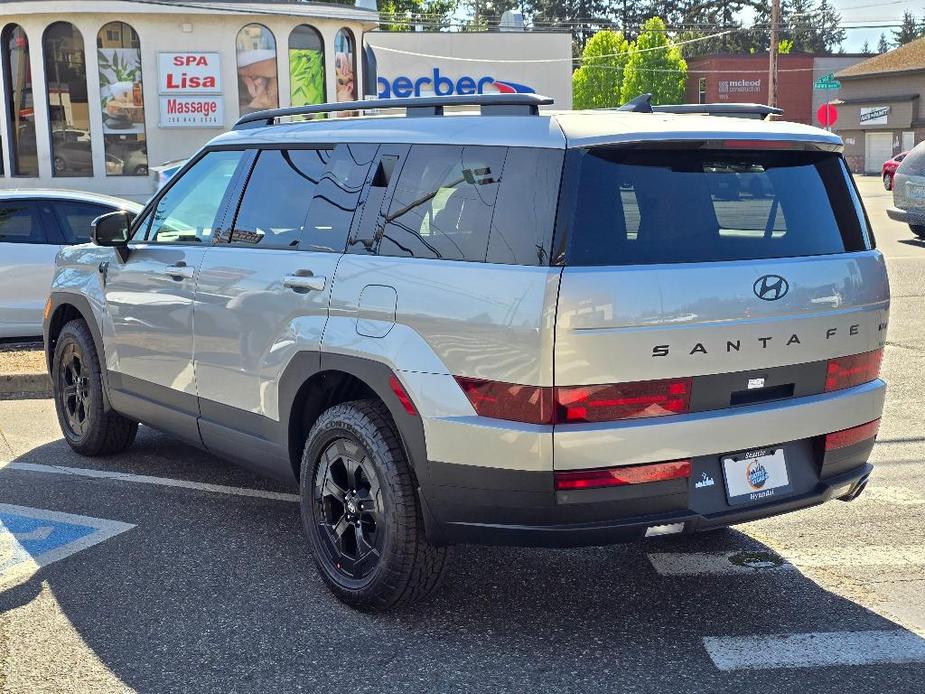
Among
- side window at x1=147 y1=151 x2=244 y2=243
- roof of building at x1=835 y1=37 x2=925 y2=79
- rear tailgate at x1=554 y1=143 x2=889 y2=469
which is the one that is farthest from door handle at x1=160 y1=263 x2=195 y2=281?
roof of building at x1=835 y1=37 x2=925 y2=79

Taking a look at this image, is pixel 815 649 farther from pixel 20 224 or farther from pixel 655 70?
pixel 655 70

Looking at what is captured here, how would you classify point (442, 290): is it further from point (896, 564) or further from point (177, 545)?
point (896, 564)

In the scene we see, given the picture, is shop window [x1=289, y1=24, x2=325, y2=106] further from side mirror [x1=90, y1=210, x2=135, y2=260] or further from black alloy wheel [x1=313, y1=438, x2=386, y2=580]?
black alloy wheel [x1=313, y1=438, x2=386, y2=580]

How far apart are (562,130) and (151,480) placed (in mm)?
3509

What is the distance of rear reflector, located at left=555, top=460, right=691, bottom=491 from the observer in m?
3.82

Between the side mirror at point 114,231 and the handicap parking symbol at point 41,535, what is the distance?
138 centimetres

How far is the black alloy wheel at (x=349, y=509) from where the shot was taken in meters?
4.38

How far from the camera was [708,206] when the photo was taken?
409cm

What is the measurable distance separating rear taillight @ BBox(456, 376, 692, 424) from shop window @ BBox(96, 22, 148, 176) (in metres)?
20.0

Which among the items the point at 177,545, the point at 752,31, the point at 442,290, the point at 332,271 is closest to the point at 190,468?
the point at 177,545

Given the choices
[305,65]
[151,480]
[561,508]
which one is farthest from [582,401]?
[305,65]

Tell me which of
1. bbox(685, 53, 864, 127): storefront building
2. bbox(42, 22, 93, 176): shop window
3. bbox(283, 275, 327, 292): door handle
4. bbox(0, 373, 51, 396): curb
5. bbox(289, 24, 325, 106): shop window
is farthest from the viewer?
bbox(685, 53, 864, 127): storefront building

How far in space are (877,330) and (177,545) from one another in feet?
10.3

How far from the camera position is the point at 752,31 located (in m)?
108
